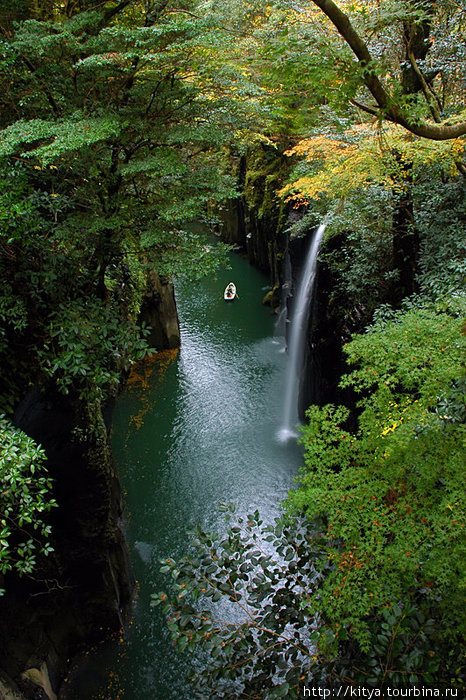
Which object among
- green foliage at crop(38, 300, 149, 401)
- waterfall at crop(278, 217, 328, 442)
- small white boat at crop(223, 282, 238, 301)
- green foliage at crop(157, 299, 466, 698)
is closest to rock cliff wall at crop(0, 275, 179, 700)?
green foliage at crop(38, 300, 149, 401)

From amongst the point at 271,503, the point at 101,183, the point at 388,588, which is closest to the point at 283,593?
the point at 388,588

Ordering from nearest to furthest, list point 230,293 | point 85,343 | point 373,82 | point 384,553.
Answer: point 373,82 → point 384,553 → point 85,343 → point 230,293

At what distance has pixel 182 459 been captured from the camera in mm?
12492

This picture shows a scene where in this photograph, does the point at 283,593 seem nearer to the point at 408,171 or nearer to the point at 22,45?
the point at 408,171

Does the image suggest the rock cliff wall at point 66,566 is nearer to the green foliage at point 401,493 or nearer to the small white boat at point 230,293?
the green foliage at point 401,493

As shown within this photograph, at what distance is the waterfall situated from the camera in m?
13.5

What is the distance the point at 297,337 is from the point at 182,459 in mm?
6120

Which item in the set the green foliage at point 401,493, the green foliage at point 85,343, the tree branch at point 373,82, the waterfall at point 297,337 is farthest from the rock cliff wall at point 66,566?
the waterfall at point 297,337

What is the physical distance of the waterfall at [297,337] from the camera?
13.5 metres

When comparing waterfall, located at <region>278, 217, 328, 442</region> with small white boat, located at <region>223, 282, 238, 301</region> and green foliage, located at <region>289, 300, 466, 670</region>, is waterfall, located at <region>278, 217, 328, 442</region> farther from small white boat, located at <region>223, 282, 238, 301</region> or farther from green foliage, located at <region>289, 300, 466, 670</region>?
green foliage, located at <region>289, 300, 466, 670</region>

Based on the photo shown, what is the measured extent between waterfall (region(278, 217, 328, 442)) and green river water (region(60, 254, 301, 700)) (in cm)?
36

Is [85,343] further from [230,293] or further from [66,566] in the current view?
[230,293]

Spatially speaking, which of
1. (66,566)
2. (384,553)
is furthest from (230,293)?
(384,553)

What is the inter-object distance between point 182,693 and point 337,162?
33.0 feet
